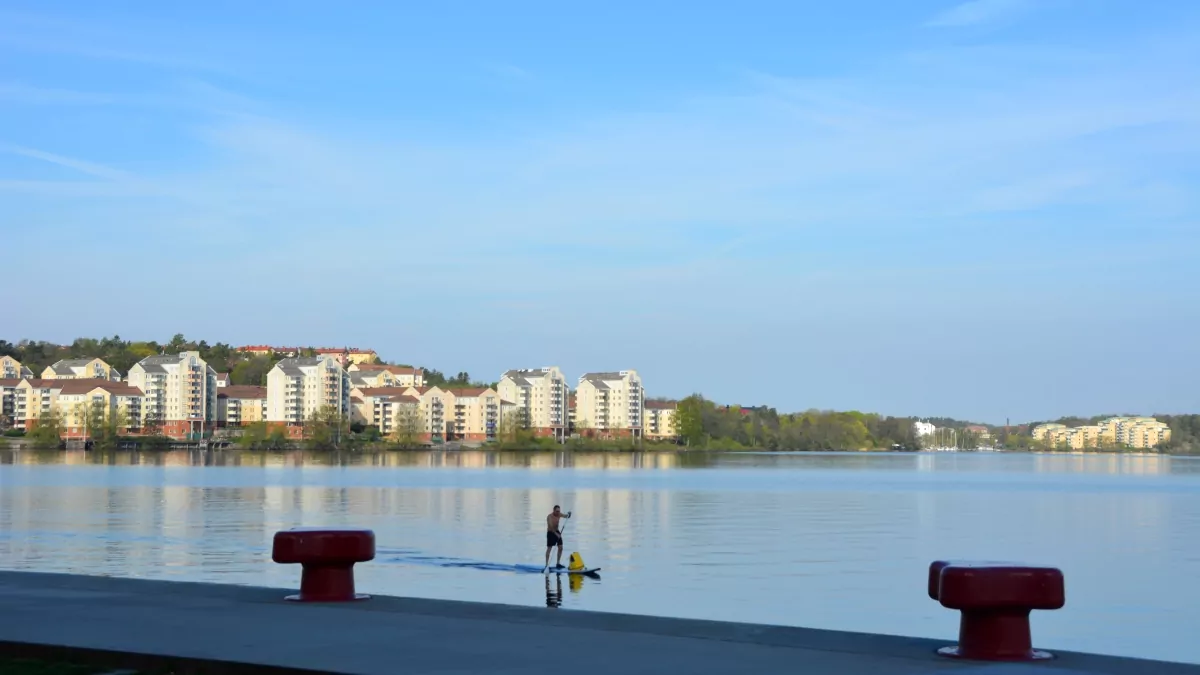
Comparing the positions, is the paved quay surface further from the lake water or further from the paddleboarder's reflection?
the lake water

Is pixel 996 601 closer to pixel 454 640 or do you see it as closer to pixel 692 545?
pixel 454 640

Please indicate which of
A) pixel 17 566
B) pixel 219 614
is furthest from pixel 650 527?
pixel 219 614

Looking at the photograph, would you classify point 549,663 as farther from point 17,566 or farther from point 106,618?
point 17,566

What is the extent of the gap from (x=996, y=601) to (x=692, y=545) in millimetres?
35944

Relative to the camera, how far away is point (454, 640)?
14062 mm

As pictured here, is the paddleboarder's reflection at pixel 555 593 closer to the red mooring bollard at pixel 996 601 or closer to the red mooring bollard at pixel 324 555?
the red mooring bollard at pixel 324 555

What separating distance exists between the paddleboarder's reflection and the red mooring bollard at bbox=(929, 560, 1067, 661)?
51.0ft

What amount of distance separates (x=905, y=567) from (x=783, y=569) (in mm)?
4503


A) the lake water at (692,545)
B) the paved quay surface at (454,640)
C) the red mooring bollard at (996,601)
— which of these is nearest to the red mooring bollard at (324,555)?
the paved quay surface at (454,640)

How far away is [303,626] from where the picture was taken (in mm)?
14945

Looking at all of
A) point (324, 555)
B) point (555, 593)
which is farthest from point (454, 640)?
point (555, 593)

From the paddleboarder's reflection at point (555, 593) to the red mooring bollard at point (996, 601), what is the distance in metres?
15.5

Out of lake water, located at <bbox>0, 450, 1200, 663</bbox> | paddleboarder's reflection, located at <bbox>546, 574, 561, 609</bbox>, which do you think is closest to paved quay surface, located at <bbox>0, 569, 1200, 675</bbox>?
paddleboarder's reflection, located at <bbox>546, 574, 561, 609</bbox>

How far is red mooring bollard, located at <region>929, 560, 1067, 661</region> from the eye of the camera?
12859 millimetres
